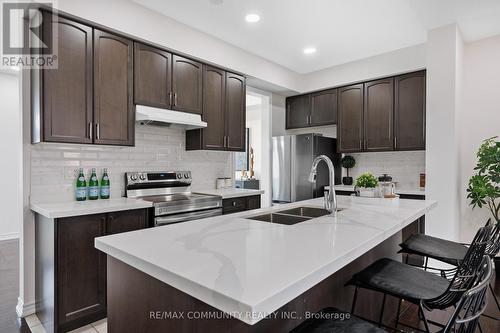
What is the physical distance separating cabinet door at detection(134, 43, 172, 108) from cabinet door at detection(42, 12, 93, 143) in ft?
1.42

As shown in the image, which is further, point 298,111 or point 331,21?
point 298,111

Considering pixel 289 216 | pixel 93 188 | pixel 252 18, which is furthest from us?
pixel 252 18

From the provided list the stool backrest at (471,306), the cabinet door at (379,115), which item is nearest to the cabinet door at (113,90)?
the stool backrest at (471,306)

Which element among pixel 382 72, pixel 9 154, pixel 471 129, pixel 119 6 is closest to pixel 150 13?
pixel 119 6

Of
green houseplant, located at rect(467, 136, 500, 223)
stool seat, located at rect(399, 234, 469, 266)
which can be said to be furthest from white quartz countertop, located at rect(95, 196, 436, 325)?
green houseplant, located at rect(467, 136, 500, 223)

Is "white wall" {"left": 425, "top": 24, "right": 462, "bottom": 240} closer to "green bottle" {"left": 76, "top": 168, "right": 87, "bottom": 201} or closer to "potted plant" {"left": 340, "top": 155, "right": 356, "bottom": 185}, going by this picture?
"potted plant" {"left": 340, "top": 155, "right": 356, "bottom": 185}

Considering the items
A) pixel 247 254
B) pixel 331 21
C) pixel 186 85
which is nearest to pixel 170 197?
pixel 186 85

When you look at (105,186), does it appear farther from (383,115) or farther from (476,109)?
(476,109)

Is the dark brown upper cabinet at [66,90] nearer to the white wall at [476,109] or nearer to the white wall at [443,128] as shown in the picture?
the white wall at [443,128]

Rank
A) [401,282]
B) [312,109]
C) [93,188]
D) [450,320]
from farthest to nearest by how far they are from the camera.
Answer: [312,109] < [93,188] < [401,282] < [450,320]

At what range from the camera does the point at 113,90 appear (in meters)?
2.65

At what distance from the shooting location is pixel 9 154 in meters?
4.66

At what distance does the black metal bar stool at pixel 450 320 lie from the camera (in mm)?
894

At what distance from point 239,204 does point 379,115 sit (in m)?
2.31
